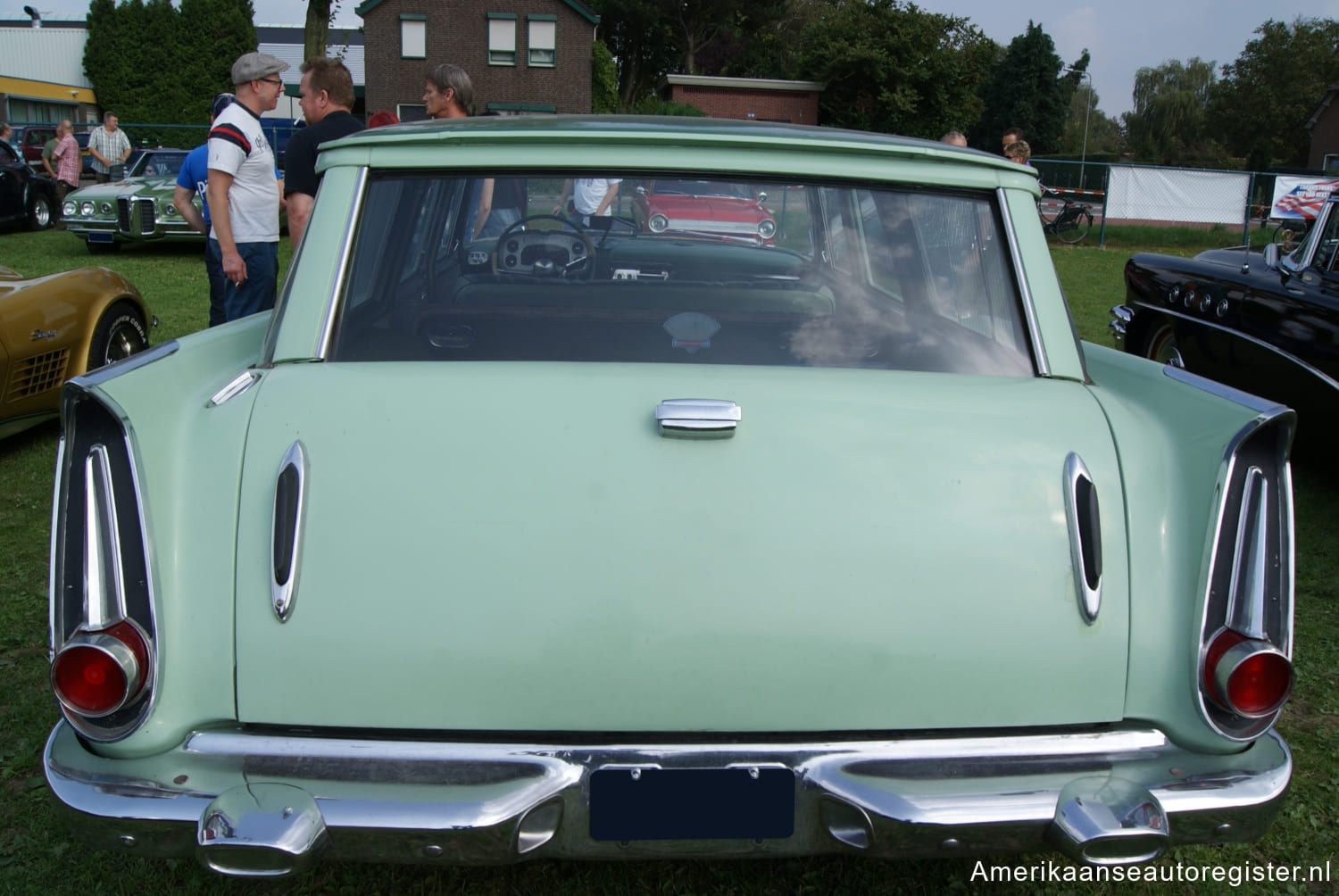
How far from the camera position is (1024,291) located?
2.08 metres

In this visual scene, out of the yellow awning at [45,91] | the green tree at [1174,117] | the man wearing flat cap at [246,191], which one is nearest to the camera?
the man wearing flat cap at [246,191]

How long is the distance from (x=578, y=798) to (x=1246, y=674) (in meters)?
1.12

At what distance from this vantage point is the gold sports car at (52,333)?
4680mm

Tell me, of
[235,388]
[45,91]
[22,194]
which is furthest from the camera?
[45,91]

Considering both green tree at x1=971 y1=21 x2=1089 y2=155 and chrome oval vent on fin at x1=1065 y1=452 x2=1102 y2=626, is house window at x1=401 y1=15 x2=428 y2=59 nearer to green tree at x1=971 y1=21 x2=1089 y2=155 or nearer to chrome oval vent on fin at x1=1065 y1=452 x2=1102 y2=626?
green tree at x1=971 y1=21 x2=1089 y2=155

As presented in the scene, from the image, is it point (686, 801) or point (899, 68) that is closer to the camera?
point (686, 801)

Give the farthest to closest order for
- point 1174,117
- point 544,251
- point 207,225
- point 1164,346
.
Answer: point 1174,117 < point 1164,346 < point 207,225 < point 544,251

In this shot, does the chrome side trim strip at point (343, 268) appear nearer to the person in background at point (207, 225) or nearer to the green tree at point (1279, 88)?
the person in background at point (207, 225)

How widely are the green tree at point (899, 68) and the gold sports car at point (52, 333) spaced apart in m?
39.2

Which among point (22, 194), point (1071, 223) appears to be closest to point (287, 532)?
point (22, 194)

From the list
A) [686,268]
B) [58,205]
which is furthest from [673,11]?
[686,268]

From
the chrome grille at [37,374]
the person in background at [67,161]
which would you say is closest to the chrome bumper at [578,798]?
the chrome grille at [37,374]

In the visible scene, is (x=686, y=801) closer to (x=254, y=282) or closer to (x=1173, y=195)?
(x=254, y=282)

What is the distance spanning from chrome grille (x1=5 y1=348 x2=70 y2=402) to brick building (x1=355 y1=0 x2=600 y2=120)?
3703 centimetres
